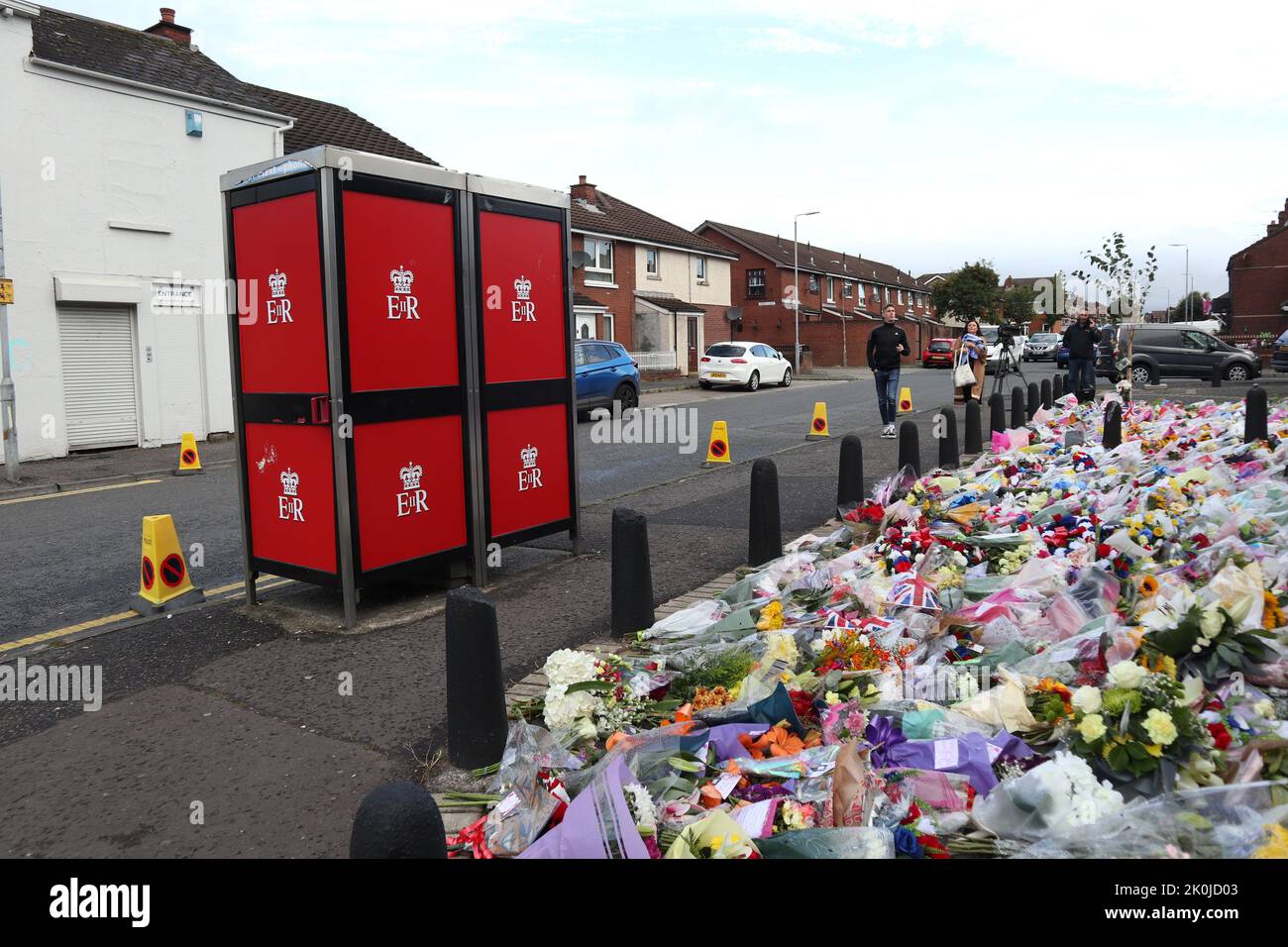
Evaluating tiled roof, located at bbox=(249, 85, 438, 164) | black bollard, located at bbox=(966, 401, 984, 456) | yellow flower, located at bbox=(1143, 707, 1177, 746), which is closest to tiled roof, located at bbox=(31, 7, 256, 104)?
tiled roof, located at bbox=(249, 85, 438, 164)

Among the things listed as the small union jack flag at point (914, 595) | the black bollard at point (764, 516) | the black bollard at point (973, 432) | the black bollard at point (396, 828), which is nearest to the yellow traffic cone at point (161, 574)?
the black bollard at point (764, 516)

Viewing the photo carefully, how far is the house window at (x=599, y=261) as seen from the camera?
37.1 m

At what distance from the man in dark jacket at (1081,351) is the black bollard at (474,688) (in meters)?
16.0

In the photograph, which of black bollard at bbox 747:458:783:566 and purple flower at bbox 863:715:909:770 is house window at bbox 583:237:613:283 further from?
purple flower at bbox 863:715:909:770

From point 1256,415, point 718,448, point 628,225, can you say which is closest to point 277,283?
point 718,448

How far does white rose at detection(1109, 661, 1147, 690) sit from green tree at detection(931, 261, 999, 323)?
265ft

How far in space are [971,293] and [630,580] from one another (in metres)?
80.6

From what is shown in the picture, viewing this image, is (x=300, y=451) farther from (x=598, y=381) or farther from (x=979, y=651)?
(x=598, y=381)

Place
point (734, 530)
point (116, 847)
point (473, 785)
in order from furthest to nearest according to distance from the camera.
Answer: point (734, 530), point (473, 785), point (116, 847)

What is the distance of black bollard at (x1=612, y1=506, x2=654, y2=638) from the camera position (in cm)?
547

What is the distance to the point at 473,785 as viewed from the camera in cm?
368

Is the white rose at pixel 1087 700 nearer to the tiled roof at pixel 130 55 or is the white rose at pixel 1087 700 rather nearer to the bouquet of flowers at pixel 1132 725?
the bouquet of flowers at pixel 1132 725
